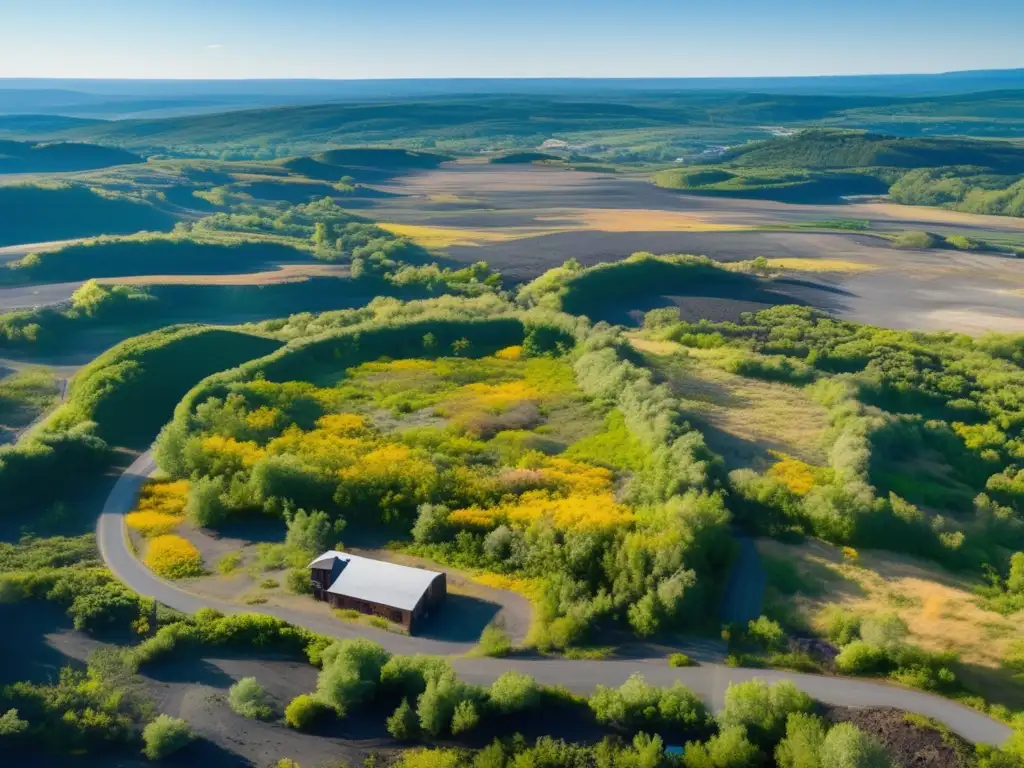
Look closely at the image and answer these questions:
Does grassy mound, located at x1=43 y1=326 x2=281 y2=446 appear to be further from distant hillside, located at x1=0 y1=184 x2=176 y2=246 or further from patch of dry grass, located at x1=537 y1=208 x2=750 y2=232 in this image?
patch of dry grass, located at x1=537 y1=208 x2=750 y2=232

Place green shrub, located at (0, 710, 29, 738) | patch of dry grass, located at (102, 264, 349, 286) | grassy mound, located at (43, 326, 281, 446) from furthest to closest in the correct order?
patch of dry grass, located at (102, 264, 349, 286), grassy mound, located at (43, 326, 281, 446), green shrub, located at (0, 710, 29, 738)

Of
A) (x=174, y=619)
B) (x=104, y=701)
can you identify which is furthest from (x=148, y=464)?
(x=104, y=701)

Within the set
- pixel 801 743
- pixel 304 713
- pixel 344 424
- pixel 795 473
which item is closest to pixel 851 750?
pixel 801 743

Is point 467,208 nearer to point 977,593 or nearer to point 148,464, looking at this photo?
point 148,464

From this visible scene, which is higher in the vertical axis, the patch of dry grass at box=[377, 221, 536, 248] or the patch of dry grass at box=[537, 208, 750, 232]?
the patch of dry grass at box=[537, 208, 750, 232]

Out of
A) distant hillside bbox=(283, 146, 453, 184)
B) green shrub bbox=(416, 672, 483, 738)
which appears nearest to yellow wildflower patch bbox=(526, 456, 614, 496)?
green shrub bbox=(416, 672, 483, 738)

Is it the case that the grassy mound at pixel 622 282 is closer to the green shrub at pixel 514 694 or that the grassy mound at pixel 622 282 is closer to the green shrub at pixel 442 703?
the green shrub at pixel 514 694

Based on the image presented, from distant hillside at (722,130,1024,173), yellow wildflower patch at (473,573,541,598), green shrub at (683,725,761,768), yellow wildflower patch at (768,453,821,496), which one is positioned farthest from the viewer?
distant hillside at (722,130,1024,173)
